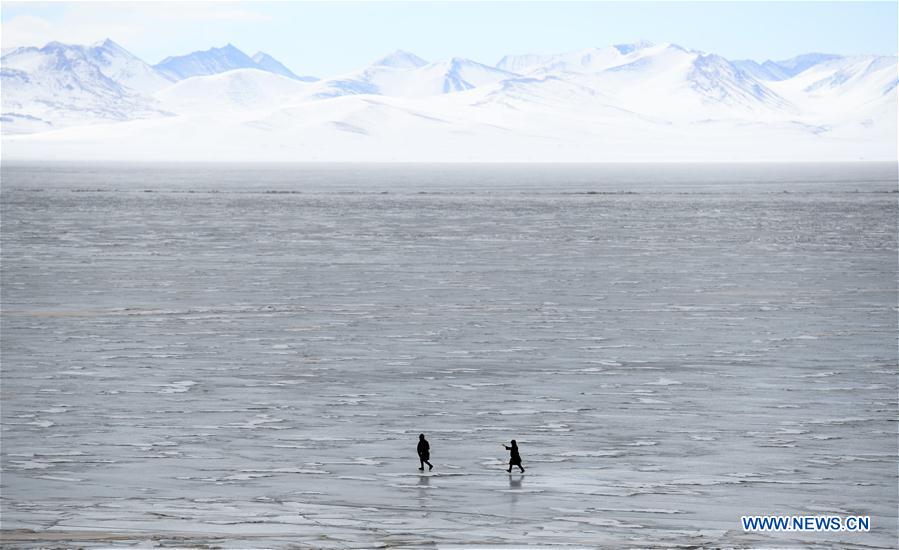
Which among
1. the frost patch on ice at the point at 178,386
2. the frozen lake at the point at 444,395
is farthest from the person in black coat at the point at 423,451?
the frost patch on ice at the point at 178,386

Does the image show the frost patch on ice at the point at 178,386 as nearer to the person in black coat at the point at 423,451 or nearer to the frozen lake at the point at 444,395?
the frozen lake at the point at 444,395

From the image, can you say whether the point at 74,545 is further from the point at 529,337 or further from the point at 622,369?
the point at 529,337

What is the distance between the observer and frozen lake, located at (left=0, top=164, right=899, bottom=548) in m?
19.6

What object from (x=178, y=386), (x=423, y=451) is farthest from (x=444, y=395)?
(x=423, y=451)

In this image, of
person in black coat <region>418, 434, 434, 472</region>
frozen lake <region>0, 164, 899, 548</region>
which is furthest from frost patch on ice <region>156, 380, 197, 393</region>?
person in black coat <region>418, 434, 434, 472</region>

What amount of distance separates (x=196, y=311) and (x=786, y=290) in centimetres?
1994

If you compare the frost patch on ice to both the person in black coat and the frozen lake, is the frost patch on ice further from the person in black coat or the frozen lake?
the person in black coat

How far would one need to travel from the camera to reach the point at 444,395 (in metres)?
28.4

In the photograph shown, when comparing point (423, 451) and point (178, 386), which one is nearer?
point (423, 451)

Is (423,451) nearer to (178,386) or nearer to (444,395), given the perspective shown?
(444,395)

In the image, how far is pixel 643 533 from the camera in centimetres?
1866

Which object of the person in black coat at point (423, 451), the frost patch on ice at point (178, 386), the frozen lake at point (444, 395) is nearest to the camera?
the frozen lake at point (444, 395)

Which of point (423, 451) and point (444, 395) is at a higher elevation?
point (423, 451)

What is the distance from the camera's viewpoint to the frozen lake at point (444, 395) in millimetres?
19609
